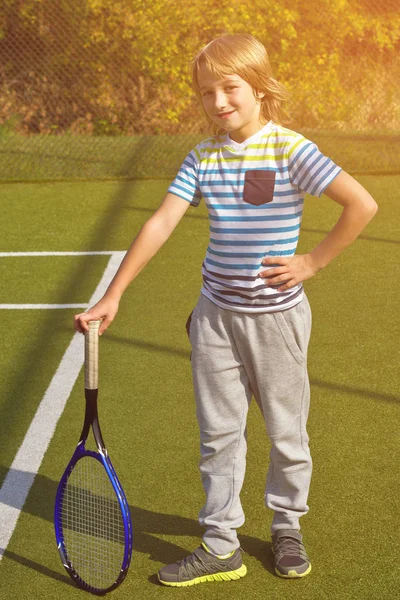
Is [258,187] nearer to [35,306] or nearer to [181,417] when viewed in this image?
[181,417]

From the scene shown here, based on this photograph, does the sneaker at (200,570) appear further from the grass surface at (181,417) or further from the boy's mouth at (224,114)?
the boy's mouth at (224,114)

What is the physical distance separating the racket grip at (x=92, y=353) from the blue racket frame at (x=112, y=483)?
3cm

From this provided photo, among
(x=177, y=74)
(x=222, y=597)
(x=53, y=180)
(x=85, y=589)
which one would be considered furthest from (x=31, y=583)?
(x=177, y=74)

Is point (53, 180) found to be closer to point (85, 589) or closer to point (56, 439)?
point (56, 439)

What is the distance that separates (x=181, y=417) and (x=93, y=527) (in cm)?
118

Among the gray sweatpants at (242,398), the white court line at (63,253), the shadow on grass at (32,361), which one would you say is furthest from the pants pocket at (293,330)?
the white court line at (63,253)

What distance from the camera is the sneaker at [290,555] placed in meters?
3.26

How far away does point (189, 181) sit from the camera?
2.95m

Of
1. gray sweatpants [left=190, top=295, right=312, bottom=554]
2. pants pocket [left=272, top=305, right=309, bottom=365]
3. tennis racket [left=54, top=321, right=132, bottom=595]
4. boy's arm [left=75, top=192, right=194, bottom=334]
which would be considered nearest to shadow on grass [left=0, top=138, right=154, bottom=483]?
tennis racket [left=54, top=321, right=132, bottom=595]

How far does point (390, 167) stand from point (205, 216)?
2.74m

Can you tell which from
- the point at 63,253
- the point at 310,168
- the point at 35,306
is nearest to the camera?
the point at 310,168

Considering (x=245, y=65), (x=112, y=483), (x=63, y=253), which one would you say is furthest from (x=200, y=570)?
(x=63, y=253)

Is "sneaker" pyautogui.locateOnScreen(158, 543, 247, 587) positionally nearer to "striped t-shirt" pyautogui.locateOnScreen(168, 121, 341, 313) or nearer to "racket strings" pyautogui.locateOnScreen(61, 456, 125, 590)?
"racket strings" pyautogui.locateOnScreen(61, 456, 125, 590)

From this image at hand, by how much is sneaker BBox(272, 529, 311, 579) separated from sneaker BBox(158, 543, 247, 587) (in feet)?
0.48
